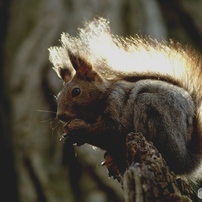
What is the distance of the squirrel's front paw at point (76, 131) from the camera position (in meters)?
2.55

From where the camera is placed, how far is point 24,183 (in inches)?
187

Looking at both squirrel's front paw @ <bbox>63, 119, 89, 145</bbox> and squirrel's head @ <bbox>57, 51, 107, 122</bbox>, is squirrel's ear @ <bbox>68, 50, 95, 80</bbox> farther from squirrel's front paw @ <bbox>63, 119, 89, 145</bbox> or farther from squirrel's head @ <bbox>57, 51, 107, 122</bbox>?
squirrel's front paw @ <bbox>63, 119, 89, 145</bbox>

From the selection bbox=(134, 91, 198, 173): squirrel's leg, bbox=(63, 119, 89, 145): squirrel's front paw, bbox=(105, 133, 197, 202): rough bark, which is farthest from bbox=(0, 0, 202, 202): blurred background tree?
bbox=(105, 133, 197, 202): rough bark

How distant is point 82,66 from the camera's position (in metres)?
2.75

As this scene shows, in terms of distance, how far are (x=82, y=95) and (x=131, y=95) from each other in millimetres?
245

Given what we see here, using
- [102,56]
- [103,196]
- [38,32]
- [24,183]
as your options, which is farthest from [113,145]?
[38,32]

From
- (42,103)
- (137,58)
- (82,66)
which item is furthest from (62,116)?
(42,103)

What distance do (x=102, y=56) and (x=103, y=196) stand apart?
1.93 meters

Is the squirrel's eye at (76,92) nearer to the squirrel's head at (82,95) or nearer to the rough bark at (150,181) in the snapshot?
the squirrel's head at (82,95)

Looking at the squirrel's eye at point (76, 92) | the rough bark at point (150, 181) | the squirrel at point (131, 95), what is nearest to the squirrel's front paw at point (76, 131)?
the squirrel at point (131, 95)

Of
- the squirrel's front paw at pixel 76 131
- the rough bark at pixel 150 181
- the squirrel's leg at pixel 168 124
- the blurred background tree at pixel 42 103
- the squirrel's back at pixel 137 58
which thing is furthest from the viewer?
the blurred background tree at pixel 42 103

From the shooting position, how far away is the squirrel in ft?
8.11

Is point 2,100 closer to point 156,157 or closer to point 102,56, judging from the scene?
point 102,56

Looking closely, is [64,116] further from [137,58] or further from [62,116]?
[137,58]
